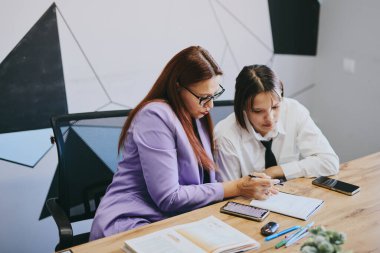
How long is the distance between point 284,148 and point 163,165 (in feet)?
2.15

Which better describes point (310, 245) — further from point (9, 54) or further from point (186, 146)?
point (9, 54)

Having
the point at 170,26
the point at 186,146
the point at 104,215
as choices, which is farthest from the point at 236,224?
the point at 170,26

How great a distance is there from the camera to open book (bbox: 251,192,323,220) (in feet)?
4.34

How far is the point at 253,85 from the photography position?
1637mm

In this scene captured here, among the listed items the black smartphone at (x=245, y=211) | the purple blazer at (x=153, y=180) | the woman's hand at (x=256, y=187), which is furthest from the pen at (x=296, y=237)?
the purple blazer at (x=153, y=180)

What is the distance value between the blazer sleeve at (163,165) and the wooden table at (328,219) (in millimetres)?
52

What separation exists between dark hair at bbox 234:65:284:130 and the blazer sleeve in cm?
36

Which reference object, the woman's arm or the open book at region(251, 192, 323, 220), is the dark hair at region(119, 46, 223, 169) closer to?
the open book at region(251, 192, 323, 220)

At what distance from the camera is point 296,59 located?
10.0 feet

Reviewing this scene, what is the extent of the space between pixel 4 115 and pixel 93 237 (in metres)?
0.94

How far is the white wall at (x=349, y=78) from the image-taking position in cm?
274

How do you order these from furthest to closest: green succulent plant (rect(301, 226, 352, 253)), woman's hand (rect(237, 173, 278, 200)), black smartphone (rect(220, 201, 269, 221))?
woman's hand (rect(237, 173, 278, 200)) < black smartphone (rect(220, 201, 269, 221)) < green succulent plant (rect(301, 226, 352, 253))

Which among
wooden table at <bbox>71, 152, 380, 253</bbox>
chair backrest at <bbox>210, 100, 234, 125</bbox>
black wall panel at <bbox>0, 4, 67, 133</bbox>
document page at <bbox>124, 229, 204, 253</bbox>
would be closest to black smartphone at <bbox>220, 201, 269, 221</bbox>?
wooden table at <bbox>71, 152, 380, 253</bbox>

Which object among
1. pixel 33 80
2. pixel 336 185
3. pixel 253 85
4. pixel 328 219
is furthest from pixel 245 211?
pixel 33 80
